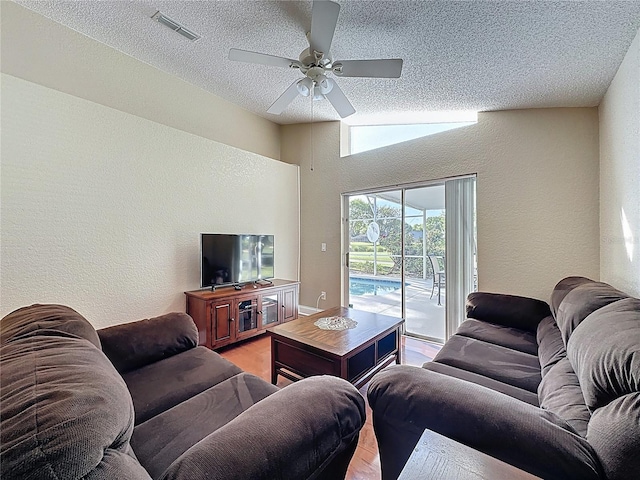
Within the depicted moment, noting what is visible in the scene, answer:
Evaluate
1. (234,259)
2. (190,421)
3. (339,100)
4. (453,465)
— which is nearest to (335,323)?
(190,421)

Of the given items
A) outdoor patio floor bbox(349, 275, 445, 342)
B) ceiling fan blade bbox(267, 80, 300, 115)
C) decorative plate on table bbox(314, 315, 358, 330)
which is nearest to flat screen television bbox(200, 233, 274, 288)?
decorative plate on table bbox(314, 315, 358, 330)

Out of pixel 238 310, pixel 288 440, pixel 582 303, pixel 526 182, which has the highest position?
pixel 526 182

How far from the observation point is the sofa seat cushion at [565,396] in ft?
3.39

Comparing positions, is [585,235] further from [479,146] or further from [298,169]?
[298,169]

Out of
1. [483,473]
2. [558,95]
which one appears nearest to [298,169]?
[558,95]

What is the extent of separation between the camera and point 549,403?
123 centimetres

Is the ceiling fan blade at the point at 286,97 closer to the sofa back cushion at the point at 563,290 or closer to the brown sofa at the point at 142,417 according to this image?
the brown sofa at the point at 142,417

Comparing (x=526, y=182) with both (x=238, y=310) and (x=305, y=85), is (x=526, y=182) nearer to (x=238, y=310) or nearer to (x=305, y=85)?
(x=305, y=85)

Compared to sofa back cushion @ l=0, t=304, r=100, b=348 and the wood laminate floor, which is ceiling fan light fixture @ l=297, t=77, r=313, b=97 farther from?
the wood laminate floor

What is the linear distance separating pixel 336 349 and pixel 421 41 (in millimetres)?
2369

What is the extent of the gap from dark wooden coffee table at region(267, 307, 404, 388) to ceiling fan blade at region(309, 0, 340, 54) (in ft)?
6.98

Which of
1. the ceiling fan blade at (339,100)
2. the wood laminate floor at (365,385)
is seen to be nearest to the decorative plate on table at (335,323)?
the wood laminate floor at (365,385)

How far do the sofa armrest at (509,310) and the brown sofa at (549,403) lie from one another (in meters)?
0.62

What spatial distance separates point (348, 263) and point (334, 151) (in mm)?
1740
